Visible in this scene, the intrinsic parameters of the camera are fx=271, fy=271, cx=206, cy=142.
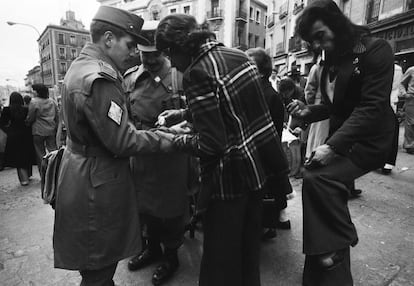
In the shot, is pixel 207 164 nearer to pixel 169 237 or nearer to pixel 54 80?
pixel 169 237

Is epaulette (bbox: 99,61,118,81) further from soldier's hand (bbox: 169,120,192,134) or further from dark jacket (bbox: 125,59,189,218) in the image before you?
dark jacket (bbox: 125,59,189,218)

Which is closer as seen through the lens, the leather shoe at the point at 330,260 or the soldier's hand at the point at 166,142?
the soldier's hand at the point at 166,142

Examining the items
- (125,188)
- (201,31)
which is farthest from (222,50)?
(125,188)

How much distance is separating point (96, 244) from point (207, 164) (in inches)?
30.7

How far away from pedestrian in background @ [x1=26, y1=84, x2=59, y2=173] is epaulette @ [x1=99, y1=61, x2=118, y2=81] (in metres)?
4.69

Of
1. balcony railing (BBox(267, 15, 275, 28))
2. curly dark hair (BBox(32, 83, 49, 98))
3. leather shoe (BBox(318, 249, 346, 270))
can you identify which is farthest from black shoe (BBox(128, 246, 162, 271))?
balcony railing (BBox(267, 15, 275, 28))

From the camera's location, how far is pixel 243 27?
107 ft

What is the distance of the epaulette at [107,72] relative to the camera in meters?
1.46

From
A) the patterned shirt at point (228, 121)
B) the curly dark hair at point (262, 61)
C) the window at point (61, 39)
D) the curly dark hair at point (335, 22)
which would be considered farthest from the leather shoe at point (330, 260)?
the window at point (61, 39)

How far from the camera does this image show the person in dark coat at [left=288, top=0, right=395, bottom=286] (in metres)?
1.80

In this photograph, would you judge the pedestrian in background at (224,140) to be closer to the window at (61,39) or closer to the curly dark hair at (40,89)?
the curly dark hair at (40,89)

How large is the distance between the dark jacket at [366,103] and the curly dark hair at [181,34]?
105 cm

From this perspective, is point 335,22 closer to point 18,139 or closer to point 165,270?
point 165,270

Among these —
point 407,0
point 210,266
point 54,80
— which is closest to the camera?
point 210,266
